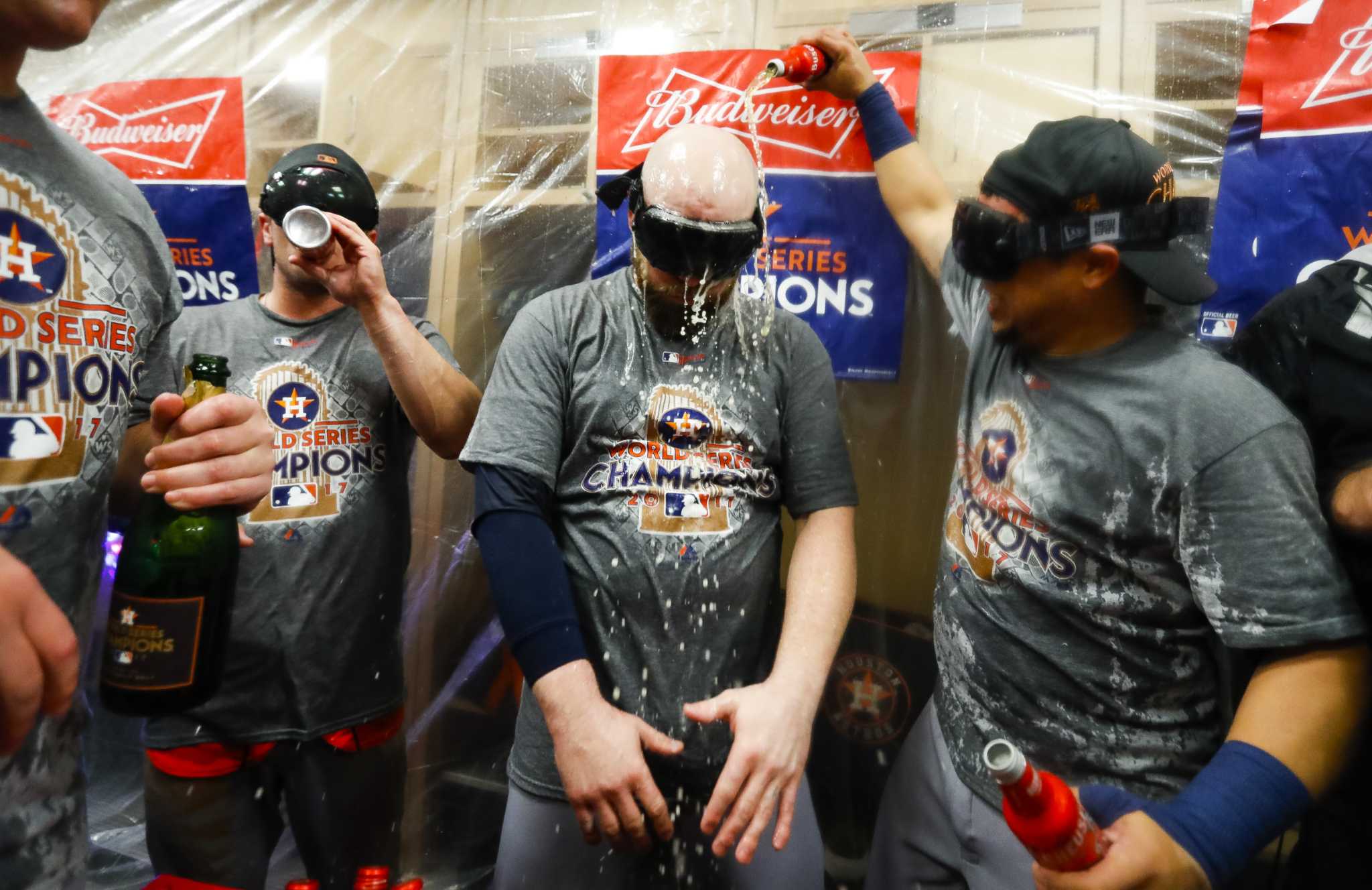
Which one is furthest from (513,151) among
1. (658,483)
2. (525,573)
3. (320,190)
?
(525,573)

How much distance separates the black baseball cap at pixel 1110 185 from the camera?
3.11 feet

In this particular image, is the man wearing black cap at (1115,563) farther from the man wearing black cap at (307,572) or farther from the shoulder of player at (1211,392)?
the man wearing black cap at (307,572)

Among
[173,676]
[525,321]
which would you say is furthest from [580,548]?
[173,676]

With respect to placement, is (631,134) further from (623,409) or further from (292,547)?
(292,547)

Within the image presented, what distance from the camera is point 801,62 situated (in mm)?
1333

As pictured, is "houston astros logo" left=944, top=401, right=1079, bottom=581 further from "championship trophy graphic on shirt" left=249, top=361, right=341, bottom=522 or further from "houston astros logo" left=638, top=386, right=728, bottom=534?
"championship trophy graphic on shirt" left=249, top=361, right=341, bottom=522

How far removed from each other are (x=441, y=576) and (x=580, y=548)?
2.42 ft

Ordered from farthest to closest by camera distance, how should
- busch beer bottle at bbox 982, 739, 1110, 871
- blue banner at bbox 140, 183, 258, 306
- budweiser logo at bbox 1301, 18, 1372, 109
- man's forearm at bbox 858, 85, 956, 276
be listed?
blue banner at bbox 140, 183, 258, 306 < man's forearm at bbox 858, 85, 956, 276 < budweiser logo at bbox 1301, 18, 1372, 109 < busch beer bottle at bbox 982, 739, 1110, 871

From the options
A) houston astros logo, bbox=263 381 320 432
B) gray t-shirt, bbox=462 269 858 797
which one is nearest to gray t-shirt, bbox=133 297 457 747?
houston astros logo, bbox=263 381 320 432

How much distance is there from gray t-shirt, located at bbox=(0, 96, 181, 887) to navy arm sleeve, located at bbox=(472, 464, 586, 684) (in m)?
0.42

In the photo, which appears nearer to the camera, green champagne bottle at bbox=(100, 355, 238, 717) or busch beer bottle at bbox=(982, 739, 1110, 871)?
busch beer bottle at bbox=(982, 739, 1110, 871)

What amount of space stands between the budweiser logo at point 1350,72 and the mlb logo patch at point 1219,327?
366 mm

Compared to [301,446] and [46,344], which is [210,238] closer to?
[301,446]

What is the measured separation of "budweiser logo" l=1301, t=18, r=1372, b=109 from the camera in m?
1.20
